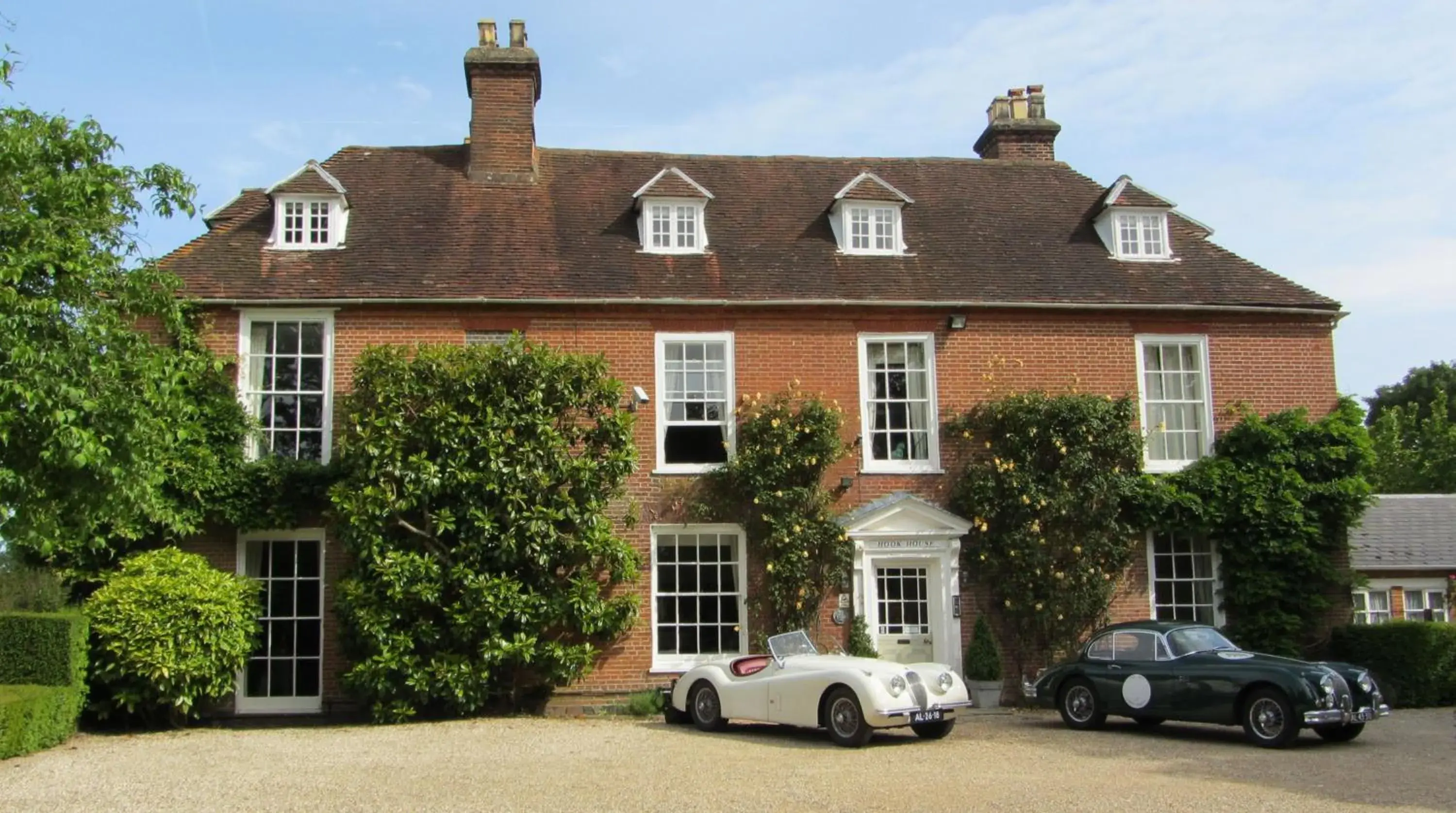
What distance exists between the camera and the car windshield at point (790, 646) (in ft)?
45.8

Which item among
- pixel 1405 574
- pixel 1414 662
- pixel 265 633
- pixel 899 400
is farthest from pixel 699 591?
pixel 1405 574

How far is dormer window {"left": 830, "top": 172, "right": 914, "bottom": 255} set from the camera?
1939 centimetres

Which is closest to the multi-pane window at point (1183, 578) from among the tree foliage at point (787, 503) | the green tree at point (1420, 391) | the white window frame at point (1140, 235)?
the white window frame at point (1140, 235)

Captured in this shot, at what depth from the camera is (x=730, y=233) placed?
19562mm

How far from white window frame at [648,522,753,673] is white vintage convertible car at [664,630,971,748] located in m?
2.43

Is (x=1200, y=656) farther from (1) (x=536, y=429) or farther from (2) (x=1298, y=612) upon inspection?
(1) (x=536, y=429)

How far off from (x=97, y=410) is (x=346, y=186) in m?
8.93

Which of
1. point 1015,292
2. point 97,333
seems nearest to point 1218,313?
point 1015,292

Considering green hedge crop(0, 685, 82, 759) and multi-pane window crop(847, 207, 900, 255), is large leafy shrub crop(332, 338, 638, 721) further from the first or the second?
multi-pane window crop(847, 207, 900, 255)

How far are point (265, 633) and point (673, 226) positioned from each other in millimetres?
8346

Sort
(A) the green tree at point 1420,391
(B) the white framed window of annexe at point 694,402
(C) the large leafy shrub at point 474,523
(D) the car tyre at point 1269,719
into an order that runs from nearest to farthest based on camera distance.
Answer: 1. (D) the car tyre at point 1269,719
2. (C) the large leafy shrub at point 474,523
3. (B) the white framed window of annexe at point 694,402
4. (A) the green tree at point 1420,391

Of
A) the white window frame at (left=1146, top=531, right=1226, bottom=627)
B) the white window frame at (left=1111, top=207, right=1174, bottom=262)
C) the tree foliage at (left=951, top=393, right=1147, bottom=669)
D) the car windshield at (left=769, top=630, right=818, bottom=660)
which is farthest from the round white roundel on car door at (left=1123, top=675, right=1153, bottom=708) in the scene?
the white window frame at (left=1111, top=207, right=1174, bottom=262)

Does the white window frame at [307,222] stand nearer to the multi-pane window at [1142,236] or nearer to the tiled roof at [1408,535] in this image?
the multi-pane window at [1142,236]

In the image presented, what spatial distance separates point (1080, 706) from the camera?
14445mm
